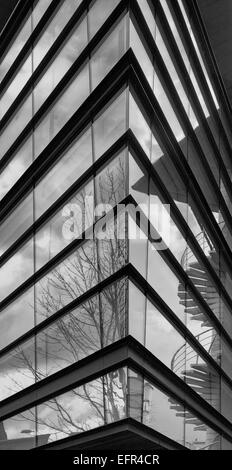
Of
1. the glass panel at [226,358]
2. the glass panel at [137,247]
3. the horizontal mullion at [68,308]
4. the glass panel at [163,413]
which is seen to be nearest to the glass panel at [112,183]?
the glass panel at [137,247]

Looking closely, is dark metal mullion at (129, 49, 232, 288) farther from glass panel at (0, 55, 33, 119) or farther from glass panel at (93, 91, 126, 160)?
glass panel at (0, 55, 33, 119)

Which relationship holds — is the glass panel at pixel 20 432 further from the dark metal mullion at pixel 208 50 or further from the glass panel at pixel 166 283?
the dark metal mullion at pixel 208 50

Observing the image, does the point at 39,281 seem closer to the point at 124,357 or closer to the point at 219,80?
the point at 124,357

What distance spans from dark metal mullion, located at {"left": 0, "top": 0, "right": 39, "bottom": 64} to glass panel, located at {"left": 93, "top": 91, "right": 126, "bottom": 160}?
6742 mm

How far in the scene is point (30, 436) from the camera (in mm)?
14203

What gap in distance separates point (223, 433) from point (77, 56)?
998 centimetres

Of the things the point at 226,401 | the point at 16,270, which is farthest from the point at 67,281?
the point at 226,401

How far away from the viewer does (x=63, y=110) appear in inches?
618

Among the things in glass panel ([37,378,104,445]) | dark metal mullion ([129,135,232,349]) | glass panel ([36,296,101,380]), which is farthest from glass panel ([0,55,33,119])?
glass panel ([37,378,104,445])

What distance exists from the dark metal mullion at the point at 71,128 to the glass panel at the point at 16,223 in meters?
0.27

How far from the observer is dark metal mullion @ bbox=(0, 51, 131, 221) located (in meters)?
13.0

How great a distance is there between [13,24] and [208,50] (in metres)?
6.13

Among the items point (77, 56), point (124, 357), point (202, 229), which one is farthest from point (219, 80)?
point (124, 357)

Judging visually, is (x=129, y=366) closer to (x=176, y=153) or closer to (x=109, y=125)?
(x=109, y=125)
